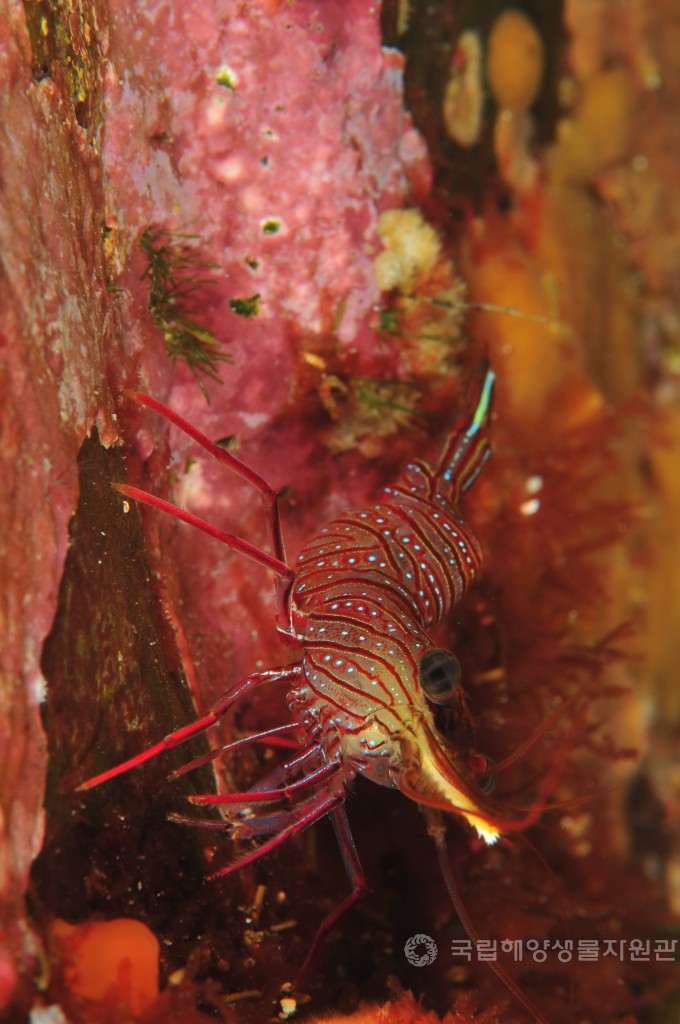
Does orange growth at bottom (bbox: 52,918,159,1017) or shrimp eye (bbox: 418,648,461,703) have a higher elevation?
shrimp eye (bbox: 418,648,461,703)

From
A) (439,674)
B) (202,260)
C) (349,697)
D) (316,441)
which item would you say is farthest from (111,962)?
(202,260)

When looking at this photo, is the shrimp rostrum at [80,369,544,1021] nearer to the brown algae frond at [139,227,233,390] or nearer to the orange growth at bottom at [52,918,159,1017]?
the orange growth at bottom at [52,918,159,1017]

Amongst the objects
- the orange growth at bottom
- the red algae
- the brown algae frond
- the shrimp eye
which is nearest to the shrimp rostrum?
the shrimp eye

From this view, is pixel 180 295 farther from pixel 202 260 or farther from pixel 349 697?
pixel 349 697

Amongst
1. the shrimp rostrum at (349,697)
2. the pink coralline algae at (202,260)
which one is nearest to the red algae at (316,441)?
the pink coralline algae at (202,260)

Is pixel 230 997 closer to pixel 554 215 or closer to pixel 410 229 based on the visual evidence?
pixel 410 229

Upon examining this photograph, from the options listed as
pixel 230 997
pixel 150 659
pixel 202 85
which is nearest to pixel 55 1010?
pixel 230 997
